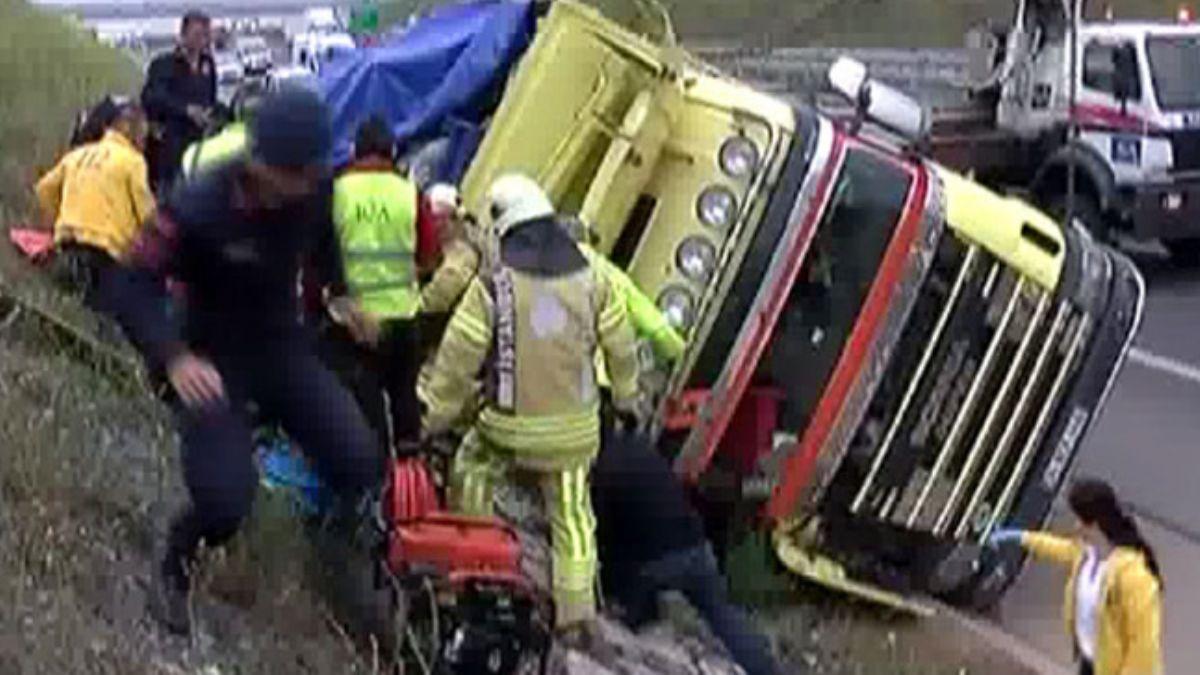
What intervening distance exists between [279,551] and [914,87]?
58.2ft

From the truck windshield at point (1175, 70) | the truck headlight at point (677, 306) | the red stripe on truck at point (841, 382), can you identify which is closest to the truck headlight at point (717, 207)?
the truck headlight at point (677, 306)

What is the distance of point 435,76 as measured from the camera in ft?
37.8

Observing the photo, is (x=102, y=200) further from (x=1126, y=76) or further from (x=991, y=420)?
(x=1126, y=76)

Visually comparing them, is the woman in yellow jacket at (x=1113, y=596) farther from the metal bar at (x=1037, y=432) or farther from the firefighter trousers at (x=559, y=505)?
the metal bar at (x=1037, y=432)

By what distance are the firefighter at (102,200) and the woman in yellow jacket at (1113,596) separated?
341 cm

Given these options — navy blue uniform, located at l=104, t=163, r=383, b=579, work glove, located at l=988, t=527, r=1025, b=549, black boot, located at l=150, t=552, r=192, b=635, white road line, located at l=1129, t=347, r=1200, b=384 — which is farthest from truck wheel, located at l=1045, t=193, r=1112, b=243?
black boot, located at l=150, t=552, r=192, b=635

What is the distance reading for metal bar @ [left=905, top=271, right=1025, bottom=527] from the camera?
1022 centimetres

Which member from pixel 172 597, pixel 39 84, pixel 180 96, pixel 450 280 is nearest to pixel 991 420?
pixel 450 280

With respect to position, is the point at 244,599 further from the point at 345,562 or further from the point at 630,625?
the point at 630,625

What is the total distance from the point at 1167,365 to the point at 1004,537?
25.7 ft

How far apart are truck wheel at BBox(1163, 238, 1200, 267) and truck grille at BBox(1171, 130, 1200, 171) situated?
82 cm

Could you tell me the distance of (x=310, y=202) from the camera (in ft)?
21.1

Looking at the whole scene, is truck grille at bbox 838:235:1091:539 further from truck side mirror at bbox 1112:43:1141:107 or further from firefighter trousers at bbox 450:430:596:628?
truck side mirror at bbox 1112:43:1141:107

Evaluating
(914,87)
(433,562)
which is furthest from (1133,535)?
(914,87)
